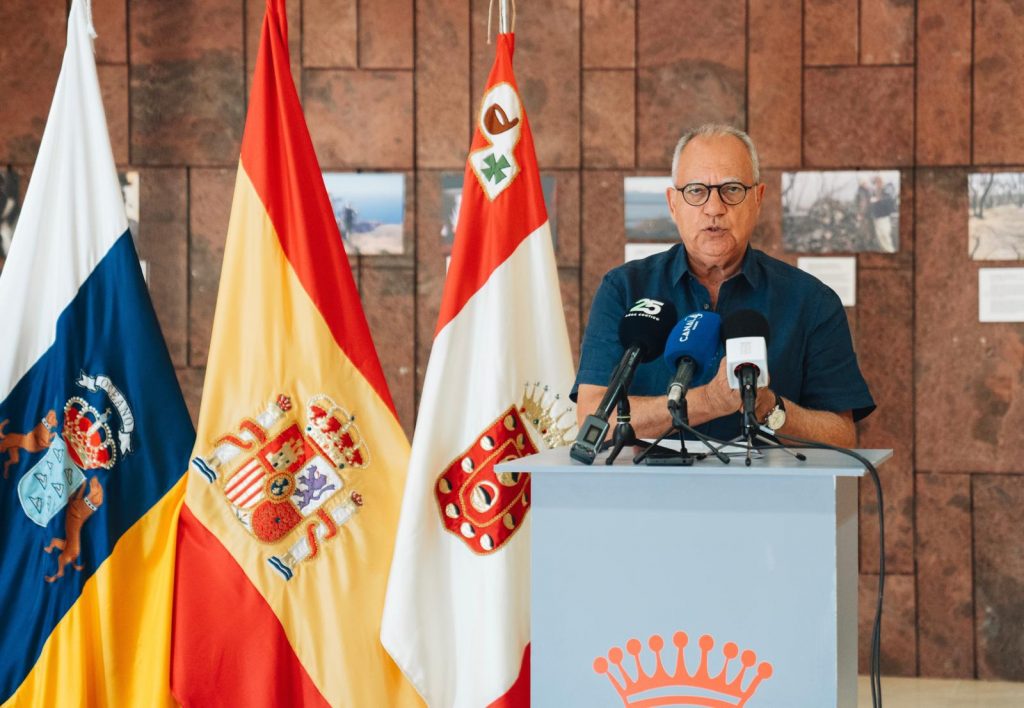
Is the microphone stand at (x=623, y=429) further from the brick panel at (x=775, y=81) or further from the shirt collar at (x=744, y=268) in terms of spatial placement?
the brick panel at (x=775, y=81)

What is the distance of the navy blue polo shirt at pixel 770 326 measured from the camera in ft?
7.45

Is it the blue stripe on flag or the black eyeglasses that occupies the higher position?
the black eyeglasses

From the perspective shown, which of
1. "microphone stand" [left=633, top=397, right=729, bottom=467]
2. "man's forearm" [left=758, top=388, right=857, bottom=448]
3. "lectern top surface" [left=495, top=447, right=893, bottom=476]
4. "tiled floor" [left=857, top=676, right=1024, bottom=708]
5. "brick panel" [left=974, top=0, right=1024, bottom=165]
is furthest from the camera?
"brick panel" [left=974, top=0, right=1024, bottom=165]

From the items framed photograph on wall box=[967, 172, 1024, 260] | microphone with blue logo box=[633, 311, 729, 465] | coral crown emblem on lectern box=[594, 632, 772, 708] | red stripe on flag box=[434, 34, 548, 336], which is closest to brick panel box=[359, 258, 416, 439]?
red stripe on flag box=[434, 34, 548, 336]

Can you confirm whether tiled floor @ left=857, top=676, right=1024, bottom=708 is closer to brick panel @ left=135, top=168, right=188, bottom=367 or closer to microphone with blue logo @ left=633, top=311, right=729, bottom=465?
microphone with blue logo @ left=633, top=311, right=729, bottom=465

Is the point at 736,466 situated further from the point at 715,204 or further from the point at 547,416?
the point at 547,416

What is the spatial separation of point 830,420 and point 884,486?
Result: 1.84m

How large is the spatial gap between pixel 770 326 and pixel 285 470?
1204mm

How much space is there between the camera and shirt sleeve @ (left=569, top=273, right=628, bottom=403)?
7.41 feet

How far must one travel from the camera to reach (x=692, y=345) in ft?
4.82

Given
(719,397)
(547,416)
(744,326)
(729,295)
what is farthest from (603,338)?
(744,326)

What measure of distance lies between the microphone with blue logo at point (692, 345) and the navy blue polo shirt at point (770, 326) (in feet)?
2.48

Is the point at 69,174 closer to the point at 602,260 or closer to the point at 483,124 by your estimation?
the point at 483,124

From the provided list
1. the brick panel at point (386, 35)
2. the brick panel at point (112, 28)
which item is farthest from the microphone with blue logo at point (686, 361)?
the brick panel at point (112, 28)
